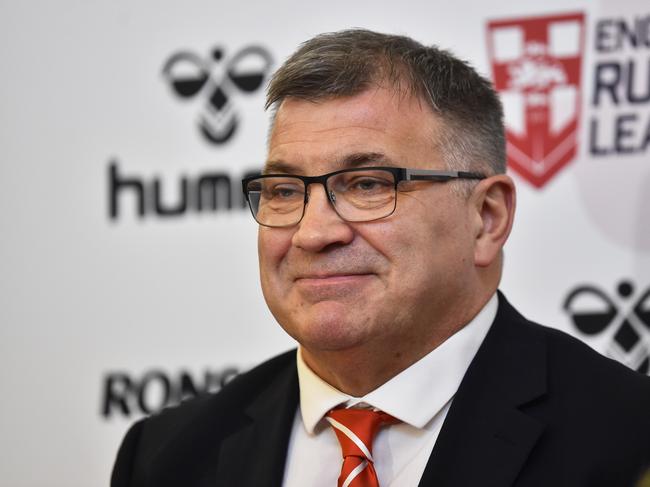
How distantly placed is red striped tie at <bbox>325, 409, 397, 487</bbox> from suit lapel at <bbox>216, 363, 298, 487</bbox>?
0.57ft

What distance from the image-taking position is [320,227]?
1896mm

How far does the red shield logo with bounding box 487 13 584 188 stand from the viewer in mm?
2846

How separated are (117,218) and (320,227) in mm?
1559

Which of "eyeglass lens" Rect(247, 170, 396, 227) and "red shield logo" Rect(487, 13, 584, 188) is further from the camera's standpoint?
"red shield logo" Rect(487, 13, 584, 188)

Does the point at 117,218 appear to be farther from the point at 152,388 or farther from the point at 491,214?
the point at 491,214

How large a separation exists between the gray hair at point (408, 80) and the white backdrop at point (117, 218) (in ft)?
2.86

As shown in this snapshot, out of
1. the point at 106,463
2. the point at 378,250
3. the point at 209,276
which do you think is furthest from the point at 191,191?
the point at 378,250

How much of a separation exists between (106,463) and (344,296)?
1696mm

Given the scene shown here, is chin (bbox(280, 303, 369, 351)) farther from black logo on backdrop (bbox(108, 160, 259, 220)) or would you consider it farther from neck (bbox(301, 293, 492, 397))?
black logo on backdrop (bbox(108, 160, 259, 220))

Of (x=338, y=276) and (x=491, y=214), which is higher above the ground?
(x=491, y=214)

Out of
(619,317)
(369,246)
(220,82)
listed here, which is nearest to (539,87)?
(619,317)

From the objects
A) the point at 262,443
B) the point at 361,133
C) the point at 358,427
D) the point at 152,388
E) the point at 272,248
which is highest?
the point at 361,133

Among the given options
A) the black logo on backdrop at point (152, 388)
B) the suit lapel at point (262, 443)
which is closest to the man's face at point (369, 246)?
the suit lapel at point (262, 443)

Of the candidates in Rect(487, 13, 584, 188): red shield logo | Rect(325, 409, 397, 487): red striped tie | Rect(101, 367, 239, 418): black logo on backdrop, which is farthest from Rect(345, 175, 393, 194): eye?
Rect(101, 367, 239, 418): black logo on backdrop
